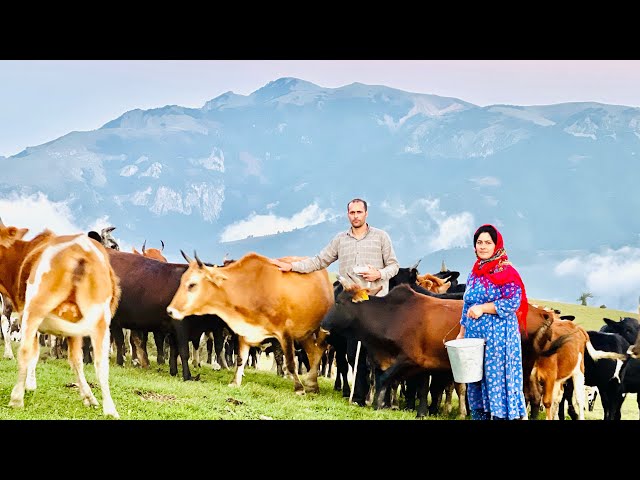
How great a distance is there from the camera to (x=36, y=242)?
9.04 meters

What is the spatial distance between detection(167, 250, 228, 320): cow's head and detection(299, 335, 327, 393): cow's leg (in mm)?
1433

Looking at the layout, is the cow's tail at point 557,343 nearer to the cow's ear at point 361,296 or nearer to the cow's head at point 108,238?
the cow's ear at point 361,296

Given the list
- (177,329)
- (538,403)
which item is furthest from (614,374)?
(177,329)

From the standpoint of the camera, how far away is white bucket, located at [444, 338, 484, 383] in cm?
746

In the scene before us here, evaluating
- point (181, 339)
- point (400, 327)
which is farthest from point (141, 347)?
point (400, 327)

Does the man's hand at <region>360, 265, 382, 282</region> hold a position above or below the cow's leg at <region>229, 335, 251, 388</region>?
above

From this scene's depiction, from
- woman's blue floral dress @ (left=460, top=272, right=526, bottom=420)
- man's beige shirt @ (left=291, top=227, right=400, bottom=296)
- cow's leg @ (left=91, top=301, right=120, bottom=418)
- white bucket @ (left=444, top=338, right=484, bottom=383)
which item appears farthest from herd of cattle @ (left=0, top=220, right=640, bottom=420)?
white bucket @ (left=444, top=338, right=484, bottom=383)

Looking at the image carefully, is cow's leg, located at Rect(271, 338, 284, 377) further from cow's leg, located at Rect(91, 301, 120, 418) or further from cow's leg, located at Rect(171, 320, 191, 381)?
cow's leg, located at Rect(91, 301, 120, 418)
